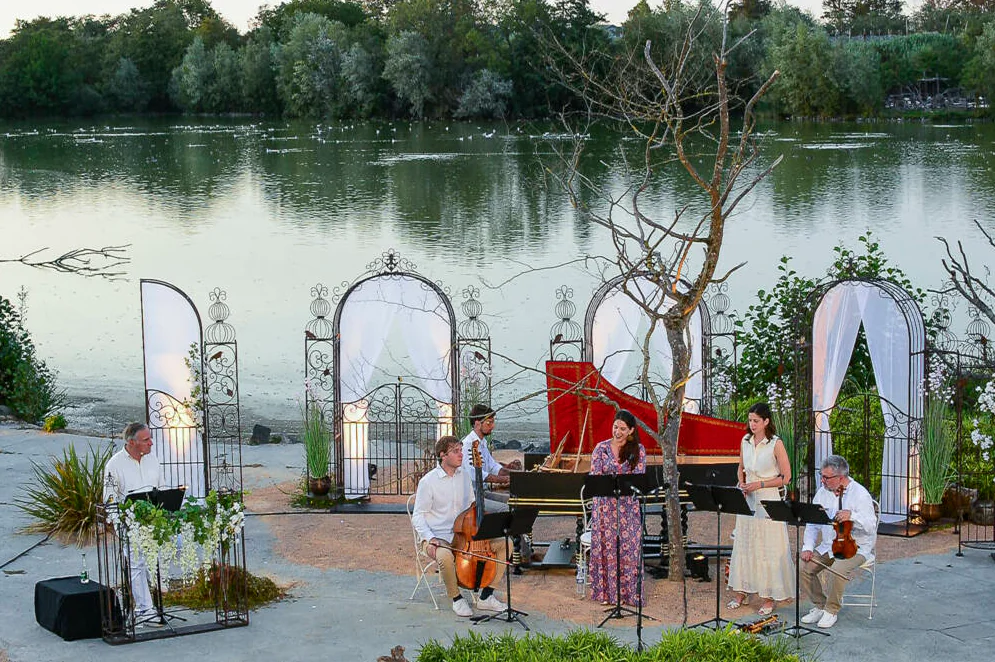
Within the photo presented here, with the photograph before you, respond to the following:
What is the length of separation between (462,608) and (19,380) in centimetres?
1083

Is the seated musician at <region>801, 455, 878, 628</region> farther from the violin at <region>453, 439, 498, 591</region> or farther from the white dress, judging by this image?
the violin at <region>453, 439, 498, 591</region>

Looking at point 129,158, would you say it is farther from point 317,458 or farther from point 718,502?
point 718,502

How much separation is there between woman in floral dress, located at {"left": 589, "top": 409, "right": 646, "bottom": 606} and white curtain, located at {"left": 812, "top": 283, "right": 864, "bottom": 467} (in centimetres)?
324

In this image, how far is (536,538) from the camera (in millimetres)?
11547

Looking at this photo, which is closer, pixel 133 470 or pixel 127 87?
pixel 133 470

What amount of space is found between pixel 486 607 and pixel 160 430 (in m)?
5.14

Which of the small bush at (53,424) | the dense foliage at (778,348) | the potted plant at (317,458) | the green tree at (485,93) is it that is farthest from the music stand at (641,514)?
the green tree at (485,93)

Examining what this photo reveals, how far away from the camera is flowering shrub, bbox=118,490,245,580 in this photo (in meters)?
8.70

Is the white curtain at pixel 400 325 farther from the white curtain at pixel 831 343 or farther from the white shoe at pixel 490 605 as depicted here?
the white shoe at pixel 490 605

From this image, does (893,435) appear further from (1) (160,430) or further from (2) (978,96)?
(2) (978,96)

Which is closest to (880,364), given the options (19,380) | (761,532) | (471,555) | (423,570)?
(761,532)

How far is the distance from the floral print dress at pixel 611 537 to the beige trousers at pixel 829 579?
4.01ft

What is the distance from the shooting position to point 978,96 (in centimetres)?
5606

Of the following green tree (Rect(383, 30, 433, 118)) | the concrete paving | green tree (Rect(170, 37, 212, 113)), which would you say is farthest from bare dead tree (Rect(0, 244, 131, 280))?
green tree (Rect(170, 37, 212, 113))
